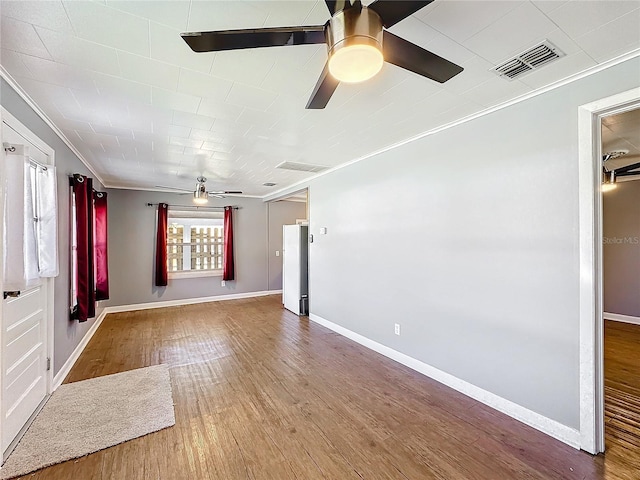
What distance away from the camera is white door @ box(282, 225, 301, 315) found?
18.9 ft

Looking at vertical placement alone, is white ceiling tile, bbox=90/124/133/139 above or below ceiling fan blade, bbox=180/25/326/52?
above

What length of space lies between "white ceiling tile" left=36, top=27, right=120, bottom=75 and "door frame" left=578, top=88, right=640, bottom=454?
10.2 ft

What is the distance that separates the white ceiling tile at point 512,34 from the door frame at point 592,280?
74 centimetres

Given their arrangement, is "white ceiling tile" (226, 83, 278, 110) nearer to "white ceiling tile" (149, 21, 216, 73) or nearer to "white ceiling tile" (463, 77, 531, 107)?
"white ceiling tile" (149, 21, 216, 73)

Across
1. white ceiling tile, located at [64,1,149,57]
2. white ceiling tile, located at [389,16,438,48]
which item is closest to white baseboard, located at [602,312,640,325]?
white ceiling tile, located at [389,16,438,48]

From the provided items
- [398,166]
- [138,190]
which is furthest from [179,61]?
[138,190]

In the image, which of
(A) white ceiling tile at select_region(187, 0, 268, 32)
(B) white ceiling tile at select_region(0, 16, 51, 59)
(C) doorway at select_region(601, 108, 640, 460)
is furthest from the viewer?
(C) doorway at select_region(601, 108, 640, 460)

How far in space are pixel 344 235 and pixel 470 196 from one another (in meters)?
2.04

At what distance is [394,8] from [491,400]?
2.96m

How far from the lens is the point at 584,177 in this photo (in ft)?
6.49

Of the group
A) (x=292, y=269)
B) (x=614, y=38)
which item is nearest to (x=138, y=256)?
(x=292, y=269)

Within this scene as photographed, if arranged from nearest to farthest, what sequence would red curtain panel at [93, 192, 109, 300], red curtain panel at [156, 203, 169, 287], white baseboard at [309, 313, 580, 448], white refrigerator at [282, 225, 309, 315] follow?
white baseboard at [309, 313, 580, 448] → red curtain panel at [93, 192, 109, 300] → white refrigerator at [282, 225, 309, 315] → red curtain panel at [156, 203, 169, 287]

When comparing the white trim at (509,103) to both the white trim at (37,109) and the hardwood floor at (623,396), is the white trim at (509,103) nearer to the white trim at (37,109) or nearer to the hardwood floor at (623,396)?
the hardwood floor at (623,396)

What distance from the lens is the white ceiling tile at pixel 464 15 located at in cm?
140
